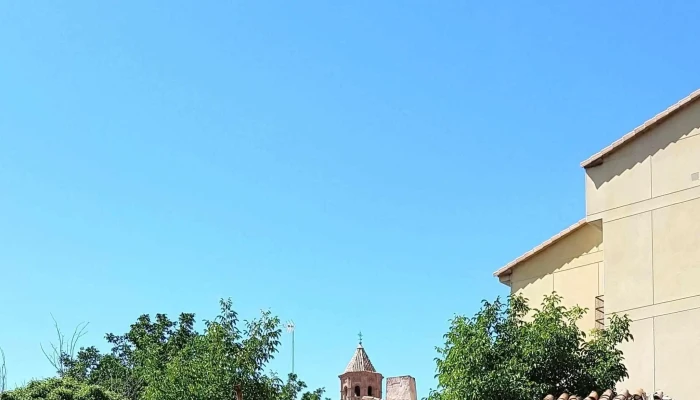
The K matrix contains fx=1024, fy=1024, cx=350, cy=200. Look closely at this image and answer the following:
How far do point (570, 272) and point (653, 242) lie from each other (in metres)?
3.41

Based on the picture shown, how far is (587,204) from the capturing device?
23.4m

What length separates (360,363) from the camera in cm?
5847

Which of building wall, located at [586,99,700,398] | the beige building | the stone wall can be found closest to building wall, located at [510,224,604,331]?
the beige building

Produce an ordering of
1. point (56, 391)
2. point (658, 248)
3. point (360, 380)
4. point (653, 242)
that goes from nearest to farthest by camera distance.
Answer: point (658, 248) → point (653, 242) → point (56, 391) → point (360, 380)

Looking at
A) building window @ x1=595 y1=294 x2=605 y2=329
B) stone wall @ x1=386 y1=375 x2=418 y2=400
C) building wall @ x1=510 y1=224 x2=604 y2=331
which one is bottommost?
stone wall @ x1=386 y1=375 x2=418 y2=400

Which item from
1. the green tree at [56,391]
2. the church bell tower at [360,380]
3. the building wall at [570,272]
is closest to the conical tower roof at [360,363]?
the church bell tower at [360,380]

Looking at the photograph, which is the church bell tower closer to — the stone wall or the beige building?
the stone wall

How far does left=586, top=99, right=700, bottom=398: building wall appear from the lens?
2073 cm

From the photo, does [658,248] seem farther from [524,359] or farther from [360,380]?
[360,380]

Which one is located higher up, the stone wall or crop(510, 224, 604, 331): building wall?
crop(510, 224, 604, 331): building wall

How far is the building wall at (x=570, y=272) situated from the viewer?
2403 cm

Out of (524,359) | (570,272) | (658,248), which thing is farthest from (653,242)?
(524,359)

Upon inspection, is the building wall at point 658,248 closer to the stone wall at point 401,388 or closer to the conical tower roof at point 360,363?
the stone wall at point 401,388

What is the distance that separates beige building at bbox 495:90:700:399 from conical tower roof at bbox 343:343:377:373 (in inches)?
1383
